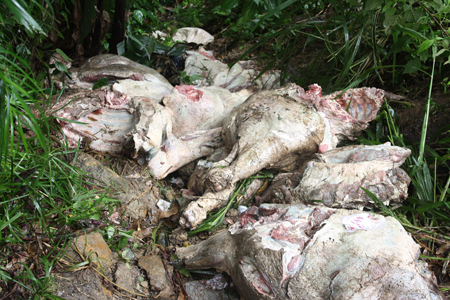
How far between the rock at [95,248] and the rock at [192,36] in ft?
12.3

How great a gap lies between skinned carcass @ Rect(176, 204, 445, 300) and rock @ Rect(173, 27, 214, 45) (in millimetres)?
3736

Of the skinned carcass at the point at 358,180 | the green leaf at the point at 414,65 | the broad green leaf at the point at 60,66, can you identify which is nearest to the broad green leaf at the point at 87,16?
the broad green leaf at the point at 60,66

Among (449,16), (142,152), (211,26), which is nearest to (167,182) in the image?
(142,152)

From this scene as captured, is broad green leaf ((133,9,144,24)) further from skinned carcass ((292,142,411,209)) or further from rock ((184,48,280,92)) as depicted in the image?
skinned carcass ((292,142,411,209))

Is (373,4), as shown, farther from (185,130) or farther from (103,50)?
(103,50)

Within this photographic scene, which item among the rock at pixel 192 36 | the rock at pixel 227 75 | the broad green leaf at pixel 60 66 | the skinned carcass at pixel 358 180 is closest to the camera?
the skinned carcass at pixel 358 180

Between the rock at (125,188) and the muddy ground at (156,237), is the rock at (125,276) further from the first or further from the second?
the rock at (125,188)

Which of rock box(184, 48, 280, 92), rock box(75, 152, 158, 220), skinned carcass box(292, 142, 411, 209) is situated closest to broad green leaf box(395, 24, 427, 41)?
skinned carcass box(292, 142, 411, 209)

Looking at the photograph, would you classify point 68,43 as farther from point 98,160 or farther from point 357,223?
point 357,223

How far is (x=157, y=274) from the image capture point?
2119 millimetres

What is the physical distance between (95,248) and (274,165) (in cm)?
147

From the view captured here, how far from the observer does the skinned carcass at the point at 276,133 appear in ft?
8.38

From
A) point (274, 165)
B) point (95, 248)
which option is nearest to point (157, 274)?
point (95, 248)

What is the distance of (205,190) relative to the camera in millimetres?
2645
